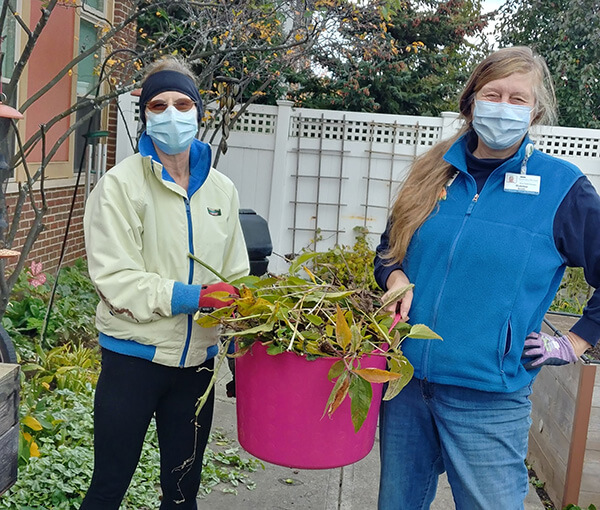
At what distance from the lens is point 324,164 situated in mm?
8859

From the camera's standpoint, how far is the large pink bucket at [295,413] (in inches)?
75.5

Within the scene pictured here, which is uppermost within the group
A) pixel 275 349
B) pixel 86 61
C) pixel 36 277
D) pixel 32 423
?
pixel 86 61

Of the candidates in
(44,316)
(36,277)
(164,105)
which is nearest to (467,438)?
(164,105)

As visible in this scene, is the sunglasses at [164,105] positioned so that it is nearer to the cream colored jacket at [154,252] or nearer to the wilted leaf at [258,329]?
the cream colored jacket at [154,252]

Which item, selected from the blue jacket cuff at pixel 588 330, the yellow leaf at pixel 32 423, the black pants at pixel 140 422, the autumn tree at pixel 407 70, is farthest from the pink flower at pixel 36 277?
the autumn tree at pixel 407 70

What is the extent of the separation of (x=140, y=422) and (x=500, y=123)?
144 centimetres

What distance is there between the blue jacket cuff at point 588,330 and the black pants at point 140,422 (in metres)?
1.17

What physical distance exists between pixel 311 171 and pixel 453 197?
6.82 meters

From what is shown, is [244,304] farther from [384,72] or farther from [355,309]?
[384,72]

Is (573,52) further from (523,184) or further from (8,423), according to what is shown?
(8,423)

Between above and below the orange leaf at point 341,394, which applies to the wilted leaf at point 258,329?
above

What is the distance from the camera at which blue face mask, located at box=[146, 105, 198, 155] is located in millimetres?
2295

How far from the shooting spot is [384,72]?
11305 millimetres

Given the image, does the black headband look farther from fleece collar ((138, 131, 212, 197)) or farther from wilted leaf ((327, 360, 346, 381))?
wilted leaf ((327, 360, 346, 381))
